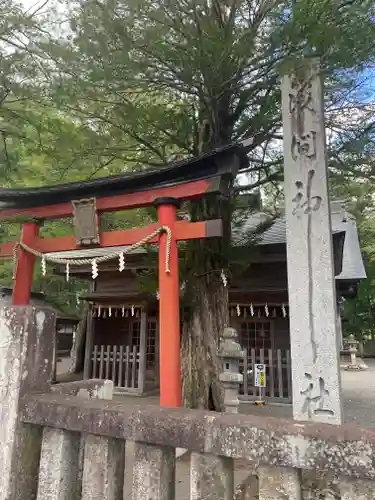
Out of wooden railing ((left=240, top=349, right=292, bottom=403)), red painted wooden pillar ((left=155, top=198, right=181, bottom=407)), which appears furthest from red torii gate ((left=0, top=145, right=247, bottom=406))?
wooden railing ((left=240, top=349, right=292, bottom=403))

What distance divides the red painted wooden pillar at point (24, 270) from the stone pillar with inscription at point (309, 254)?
16.8ft

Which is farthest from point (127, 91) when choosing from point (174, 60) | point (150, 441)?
point (150, 441)

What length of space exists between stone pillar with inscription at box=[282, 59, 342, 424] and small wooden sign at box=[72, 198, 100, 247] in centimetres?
351

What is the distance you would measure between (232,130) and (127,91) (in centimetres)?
221

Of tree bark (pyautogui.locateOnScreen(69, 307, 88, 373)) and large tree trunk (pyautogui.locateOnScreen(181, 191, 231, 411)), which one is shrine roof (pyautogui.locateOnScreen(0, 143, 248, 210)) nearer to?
large tree trunk (pyautogui.locateOnScreen(181, 191, 231, 411))

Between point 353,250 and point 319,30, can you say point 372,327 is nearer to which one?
point 353,250

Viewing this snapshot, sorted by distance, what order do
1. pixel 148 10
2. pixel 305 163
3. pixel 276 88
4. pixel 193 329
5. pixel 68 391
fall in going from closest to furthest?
pixel 68 391, pixel 305 163, pixel 148 10, pixel 276 88, pixel 193 329

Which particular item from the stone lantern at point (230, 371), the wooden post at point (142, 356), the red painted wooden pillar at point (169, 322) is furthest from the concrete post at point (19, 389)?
the wooden post at point (142, 356)

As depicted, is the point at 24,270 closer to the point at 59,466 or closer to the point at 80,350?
the point at 59,466

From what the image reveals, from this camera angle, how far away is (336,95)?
20.6 ft

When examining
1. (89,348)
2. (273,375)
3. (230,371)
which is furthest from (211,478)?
(89,348)

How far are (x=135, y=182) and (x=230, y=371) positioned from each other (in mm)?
3498

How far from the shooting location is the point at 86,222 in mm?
6488

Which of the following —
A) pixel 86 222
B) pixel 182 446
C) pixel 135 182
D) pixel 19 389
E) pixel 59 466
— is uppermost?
pixel 135 182
